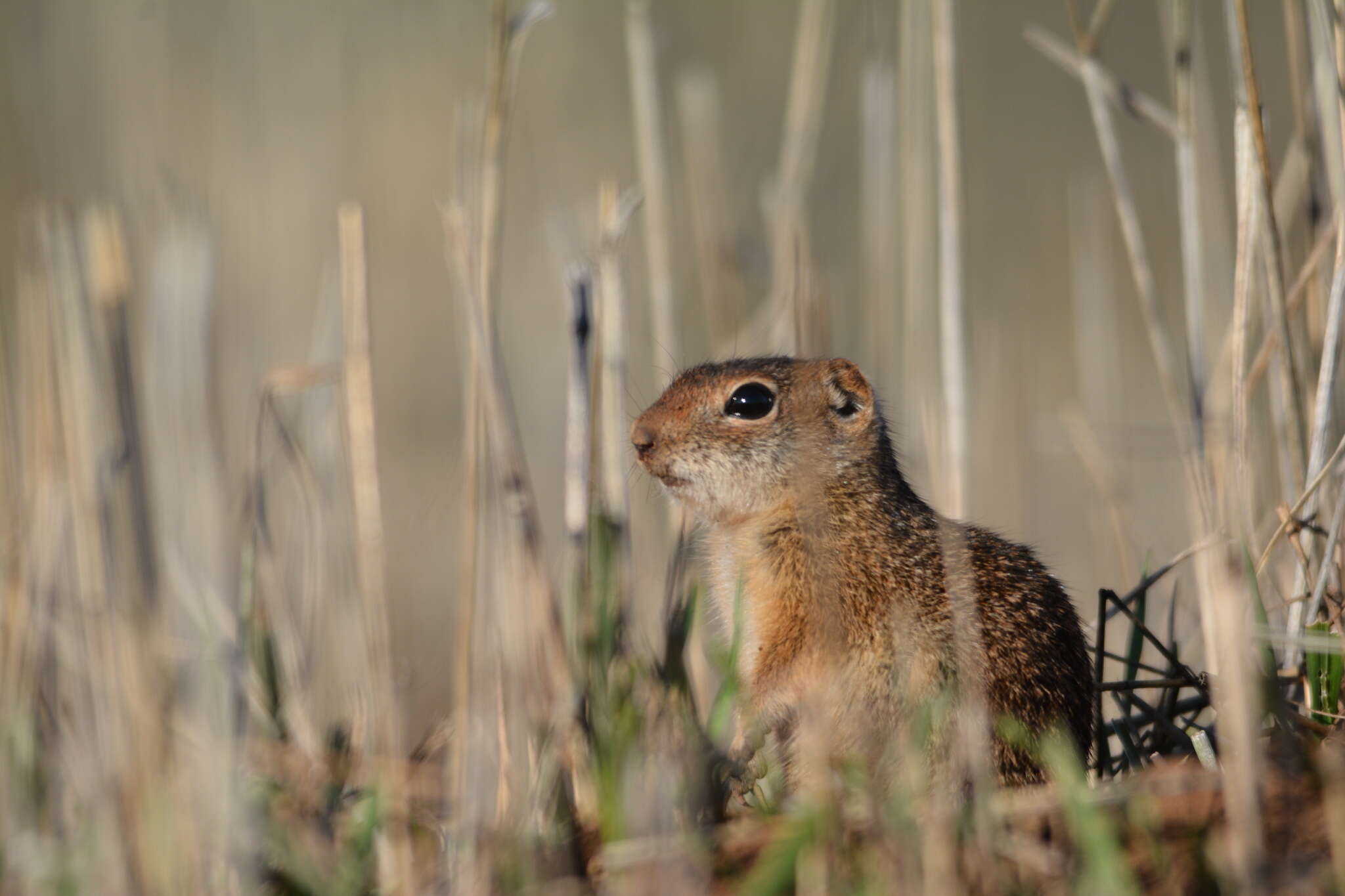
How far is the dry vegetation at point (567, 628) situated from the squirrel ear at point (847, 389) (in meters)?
0.22

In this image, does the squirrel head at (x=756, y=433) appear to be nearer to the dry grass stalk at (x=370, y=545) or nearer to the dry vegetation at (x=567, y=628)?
the dry vegetation at (x=567, y=628)

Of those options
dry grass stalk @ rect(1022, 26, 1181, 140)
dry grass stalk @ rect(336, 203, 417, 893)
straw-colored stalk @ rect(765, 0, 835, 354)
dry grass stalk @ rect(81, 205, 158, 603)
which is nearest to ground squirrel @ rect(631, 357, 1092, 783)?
straw-colored stalk @ rect(765, 0, 835, 354)

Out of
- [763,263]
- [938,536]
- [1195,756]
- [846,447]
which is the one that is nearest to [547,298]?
[763,263]

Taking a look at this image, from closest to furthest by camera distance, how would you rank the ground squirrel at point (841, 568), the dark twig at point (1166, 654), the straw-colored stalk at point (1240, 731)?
the straw-colored stalk at point (1240, 731) → the dark twig at point (1166, 654) → the ground squirrel at point (841, 568)

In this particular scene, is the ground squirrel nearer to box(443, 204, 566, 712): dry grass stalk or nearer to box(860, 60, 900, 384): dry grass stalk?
box(860, 60, 900, 384): dry grass stalk

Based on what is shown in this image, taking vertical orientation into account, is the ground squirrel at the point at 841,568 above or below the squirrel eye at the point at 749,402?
below

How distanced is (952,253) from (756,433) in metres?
0.67

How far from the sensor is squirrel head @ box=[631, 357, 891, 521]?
11.7 feet

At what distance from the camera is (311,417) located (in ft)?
12.6

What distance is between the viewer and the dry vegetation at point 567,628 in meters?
2.18

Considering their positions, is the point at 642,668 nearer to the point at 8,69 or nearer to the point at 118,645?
the point at 118,645

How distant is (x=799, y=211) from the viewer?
4070mm

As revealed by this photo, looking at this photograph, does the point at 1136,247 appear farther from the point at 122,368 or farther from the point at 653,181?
the point at 122,368

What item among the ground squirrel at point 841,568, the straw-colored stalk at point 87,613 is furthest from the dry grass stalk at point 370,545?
the ground squirrel at point 841,568
